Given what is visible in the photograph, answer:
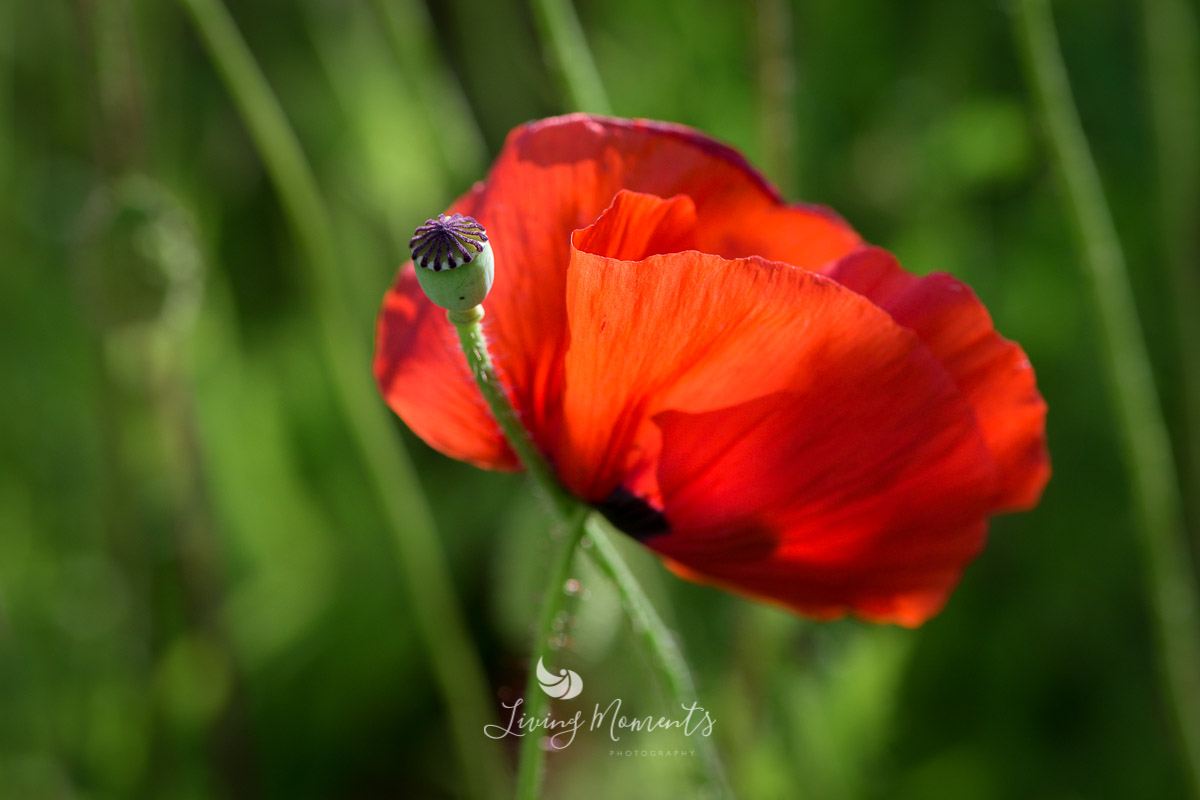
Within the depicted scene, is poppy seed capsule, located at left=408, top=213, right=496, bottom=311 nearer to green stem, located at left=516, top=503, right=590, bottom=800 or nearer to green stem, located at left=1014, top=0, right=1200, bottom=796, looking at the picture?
green stem, located at left=516, top=503, right=590, bottom=800

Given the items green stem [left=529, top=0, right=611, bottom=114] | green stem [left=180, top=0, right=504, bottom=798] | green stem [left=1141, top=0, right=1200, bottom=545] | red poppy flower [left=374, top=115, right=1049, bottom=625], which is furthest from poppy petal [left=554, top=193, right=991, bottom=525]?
green stem [left=1141, top=0, right=1200, bottom=545]

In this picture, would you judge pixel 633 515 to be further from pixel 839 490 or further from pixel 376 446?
pixel 376 446

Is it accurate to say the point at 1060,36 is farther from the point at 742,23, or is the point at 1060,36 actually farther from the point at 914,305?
the point at 914,305

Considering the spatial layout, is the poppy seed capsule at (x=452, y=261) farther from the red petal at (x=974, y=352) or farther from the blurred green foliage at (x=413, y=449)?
the blurred green foliage at (x=413, y=449)

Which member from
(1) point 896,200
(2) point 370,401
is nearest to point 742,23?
(1) point 896,200

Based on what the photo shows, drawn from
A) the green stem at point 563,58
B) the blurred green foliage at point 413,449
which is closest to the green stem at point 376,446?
the blurred green foliage at point 413,449
